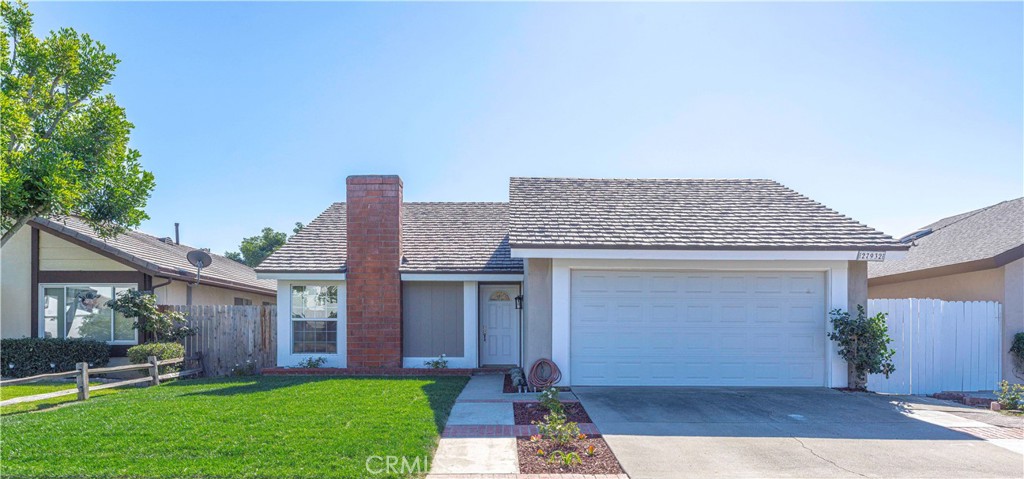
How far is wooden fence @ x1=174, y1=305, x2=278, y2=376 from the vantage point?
1420cm

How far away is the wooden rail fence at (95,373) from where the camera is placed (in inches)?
407

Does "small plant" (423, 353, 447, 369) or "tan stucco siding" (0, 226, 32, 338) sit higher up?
"tan stucco siding" (0, 226, 32, 338)

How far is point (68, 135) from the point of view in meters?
12.2

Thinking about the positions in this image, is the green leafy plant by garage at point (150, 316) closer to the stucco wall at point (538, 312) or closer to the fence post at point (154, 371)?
the fence post at point (154, 371)

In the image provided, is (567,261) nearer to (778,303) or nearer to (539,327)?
(539,327)

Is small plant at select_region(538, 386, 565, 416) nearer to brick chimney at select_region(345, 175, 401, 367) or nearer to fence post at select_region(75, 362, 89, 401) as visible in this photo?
brick chimney at select_region(345, 175, 401, 367)

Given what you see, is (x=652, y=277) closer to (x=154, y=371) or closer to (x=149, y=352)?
(x=154, y=371)

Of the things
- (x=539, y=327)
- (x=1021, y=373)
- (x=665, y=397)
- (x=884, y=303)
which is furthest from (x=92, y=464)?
(x=1021, y=373)

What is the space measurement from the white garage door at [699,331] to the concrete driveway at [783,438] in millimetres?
980

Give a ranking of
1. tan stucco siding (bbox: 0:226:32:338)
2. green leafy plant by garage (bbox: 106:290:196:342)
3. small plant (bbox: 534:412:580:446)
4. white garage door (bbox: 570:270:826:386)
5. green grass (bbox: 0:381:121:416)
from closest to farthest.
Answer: small plant (bbox: 534:412:580:446) < green grass (bbox: 0:381:121:416) < white garage door (bbox: 570:270:826:386) < green leafy plant by garage (bbox: 106:290:196:342) < tan stucco siding (bbox: 0:226:32:338)

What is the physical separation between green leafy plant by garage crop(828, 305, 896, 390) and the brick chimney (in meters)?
8.77

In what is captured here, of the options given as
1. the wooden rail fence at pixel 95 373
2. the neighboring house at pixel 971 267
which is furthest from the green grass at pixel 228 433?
the neighboring house at pixel 971 267

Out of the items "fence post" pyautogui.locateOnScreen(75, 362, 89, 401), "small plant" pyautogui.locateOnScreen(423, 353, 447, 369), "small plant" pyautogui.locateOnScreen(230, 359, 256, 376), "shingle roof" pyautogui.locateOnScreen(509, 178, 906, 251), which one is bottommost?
"small plant" pyautogui.locateOnScreen(230, 359, 256, 376)

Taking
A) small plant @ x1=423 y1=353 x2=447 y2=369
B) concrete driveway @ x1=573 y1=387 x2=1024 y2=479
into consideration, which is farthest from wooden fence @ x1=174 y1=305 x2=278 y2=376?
concrete driveway @ x1=573 y1=387 x2=1024 y2=479
